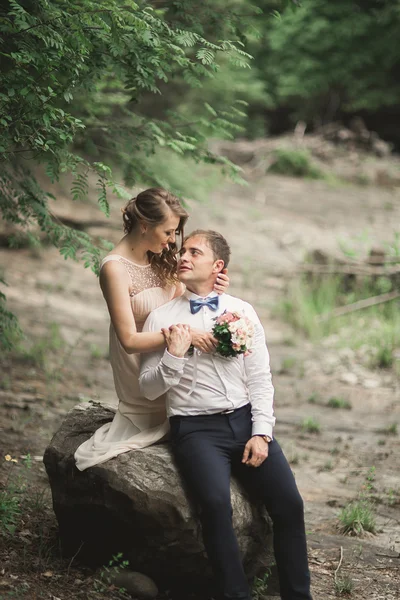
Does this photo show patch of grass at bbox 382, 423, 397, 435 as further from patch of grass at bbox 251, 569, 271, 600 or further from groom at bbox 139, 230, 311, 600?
groom at bbox 139, 230, 311, 600

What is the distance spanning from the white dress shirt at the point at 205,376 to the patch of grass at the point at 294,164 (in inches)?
649

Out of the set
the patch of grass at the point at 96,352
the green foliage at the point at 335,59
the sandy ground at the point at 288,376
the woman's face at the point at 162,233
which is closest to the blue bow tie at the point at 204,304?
the woman's face at the point at 162,233

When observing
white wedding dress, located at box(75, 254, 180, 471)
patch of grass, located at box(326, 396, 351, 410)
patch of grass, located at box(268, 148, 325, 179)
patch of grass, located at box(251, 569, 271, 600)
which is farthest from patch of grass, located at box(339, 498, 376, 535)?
patch of grass, located at box(268, 148, 325, 179)

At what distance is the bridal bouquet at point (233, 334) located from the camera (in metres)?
3.40

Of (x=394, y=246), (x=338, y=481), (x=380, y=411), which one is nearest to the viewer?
(x=338, y=481)

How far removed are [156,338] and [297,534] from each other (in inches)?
46.8

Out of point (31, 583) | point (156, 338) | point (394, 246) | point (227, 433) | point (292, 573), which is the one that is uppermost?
point (394, 246)

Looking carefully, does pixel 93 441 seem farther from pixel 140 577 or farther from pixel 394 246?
pixel 394 246

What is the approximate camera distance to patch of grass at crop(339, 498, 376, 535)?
14.9 ft

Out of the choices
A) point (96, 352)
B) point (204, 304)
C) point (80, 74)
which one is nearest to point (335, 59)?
point (96, 352)

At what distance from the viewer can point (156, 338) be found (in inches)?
137

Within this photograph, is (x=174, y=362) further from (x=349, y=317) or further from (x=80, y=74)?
(x=349, y=317)

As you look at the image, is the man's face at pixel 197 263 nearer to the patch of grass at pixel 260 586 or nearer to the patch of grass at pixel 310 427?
the patch of grass at pixel 260 586

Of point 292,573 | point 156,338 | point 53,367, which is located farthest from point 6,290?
point 292,573
